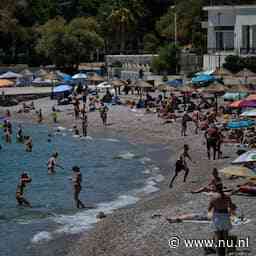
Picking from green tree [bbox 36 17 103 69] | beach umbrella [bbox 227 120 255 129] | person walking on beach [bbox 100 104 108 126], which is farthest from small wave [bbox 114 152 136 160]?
green tree [bbox 36 17 103 69]

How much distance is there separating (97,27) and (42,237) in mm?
54749

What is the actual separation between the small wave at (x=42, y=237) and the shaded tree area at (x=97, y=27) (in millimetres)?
45076

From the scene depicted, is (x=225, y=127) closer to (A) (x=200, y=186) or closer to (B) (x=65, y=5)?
(A) (x=200, y=186)

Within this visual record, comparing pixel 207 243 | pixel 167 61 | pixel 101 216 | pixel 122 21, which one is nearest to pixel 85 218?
pixel 101 216

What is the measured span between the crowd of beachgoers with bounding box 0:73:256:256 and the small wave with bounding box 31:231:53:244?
112 cm

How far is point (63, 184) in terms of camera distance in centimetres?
2917

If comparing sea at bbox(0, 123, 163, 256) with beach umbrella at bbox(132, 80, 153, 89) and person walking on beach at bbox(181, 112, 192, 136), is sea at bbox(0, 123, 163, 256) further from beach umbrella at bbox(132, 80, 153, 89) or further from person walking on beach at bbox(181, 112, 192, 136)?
beach umbrella at bbox(132, 80, 153, 89)

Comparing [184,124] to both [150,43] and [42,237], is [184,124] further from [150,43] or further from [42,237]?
[150,43]

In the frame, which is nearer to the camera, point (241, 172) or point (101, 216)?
point (241, 172)

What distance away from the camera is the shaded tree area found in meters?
67.4

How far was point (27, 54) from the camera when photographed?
7375 cm

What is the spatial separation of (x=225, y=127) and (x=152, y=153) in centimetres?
374

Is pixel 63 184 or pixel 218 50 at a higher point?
pixel 218 50

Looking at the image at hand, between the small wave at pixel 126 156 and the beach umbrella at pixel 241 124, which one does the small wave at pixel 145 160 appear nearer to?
the small wave at pixel 126 156
